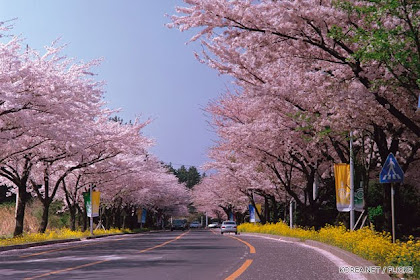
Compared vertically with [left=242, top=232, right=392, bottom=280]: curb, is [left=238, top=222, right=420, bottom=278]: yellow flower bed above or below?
above

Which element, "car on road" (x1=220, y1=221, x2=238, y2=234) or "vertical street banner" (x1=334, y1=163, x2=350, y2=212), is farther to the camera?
"car on road" (x1=220, y1=221, x2=238, y2=234)

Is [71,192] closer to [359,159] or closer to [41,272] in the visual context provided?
[359,159]

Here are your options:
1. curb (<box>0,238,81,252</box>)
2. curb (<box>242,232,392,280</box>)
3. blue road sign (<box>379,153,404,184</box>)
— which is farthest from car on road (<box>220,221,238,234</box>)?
blue road sign (<box>379,153,404,184</box>)

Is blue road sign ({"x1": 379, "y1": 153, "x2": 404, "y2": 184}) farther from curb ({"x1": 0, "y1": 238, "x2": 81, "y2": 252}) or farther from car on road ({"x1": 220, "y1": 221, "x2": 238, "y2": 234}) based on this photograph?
car on road ({"x1": 220, "y1": 221, "x2": 238, "y2": 234})

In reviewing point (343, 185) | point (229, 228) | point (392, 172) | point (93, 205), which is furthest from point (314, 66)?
point (229, 228)

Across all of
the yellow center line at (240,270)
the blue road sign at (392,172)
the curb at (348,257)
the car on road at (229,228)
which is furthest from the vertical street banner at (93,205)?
the blue road sign at (392,172)

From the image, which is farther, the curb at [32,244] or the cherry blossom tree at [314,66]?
the curb at [32,244]

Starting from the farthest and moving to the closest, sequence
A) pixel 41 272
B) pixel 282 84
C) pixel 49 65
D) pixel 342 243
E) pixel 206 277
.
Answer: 1. pixel 49 65
2. pixel 282 84
3. pixel 342 243
4. pixel 41 272
5. pixel 206 277

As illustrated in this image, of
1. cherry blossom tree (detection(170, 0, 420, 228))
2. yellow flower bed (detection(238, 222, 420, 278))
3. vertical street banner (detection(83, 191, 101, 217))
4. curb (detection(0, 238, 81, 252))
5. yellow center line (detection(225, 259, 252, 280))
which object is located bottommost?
curb (detection(0, 238, 81, 252))

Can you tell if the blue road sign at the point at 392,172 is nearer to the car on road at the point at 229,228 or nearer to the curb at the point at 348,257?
the curb at the point at 348,257

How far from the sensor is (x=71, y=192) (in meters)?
55.1

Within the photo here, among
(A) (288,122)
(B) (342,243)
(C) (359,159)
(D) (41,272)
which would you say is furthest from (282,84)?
(D) (41,272)

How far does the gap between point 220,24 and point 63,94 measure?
39.6 ft

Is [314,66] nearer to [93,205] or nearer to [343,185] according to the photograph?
[343,185]
